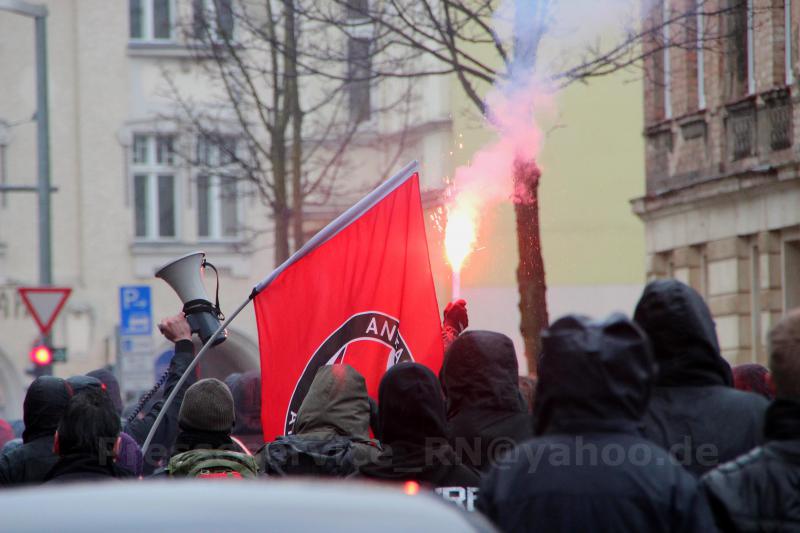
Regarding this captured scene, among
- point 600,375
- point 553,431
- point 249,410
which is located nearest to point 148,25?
point 249,410

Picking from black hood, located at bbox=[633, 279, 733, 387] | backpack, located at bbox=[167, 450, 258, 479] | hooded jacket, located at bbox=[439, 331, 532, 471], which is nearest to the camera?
black hood, located at bbox=[633, 279, 733, 387]

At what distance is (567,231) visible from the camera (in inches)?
1313

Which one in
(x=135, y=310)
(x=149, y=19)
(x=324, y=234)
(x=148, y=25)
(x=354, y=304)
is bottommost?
(x=135, y=310)

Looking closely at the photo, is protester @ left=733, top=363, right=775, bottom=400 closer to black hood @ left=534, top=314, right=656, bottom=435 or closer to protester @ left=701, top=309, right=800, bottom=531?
protester @ left=701, top=309, right=800, bottom=531

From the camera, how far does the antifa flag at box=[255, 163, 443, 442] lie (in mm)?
7441

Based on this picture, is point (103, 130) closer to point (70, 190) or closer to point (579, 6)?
point (70, 190)

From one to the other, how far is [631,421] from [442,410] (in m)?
1.54

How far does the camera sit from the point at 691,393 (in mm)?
4754

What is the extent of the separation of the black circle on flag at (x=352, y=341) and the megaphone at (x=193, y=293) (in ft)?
1.51

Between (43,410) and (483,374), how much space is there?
1.84 metres

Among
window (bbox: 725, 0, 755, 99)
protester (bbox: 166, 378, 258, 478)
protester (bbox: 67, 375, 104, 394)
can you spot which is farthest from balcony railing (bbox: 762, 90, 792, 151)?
protester (bbox: 166, 378, 258, 478)

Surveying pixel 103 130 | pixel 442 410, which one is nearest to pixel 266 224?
pixel 103 130

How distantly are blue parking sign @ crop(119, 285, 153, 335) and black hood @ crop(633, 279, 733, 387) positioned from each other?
48.8ft

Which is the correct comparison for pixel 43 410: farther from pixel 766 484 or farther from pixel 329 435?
pixel 766 484
